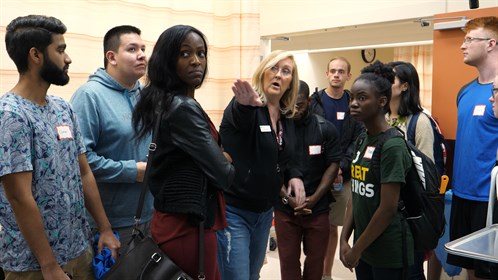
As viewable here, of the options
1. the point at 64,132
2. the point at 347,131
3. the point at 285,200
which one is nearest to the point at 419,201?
the point at 285,200

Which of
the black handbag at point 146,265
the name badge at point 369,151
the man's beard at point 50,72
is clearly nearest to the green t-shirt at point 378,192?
the name badge at point 369,151

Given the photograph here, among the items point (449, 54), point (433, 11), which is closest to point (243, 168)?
point (449, 54)

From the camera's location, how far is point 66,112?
1.83 metres

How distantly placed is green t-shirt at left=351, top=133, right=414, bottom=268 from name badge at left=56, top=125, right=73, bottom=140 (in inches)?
49.0

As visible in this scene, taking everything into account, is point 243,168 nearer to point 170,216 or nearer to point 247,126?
point 247,126

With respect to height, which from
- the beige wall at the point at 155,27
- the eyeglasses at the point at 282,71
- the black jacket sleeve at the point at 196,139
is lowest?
the black jacket sleeve at the point at 196,139

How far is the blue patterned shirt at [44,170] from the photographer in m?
1.58

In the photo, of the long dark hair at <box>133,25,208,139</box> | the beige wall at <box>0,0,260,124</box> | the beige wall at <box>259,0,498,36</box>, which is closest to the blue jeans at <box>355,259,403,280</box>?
the long dark hair at <box>133,25,208,139</box>

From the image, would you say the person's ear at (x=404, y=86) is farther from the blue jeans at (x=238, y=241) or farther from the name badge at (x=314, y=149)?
the blue jeans at (x=238, y=241)

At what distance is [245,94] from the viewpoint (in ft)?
6.14

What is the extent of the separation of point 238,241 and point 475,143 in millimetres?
1605

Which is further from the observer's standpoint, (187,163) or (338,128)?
(338,128)

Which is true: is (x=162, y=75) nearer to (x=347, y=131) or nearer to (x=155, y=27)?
(x=155, y=27)

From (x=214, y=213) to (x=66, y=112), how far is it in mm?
706
